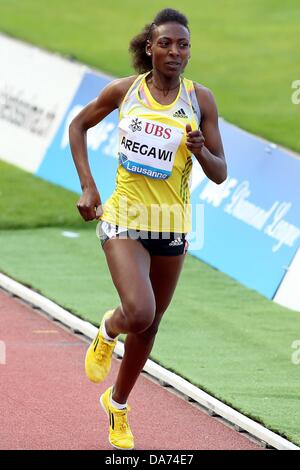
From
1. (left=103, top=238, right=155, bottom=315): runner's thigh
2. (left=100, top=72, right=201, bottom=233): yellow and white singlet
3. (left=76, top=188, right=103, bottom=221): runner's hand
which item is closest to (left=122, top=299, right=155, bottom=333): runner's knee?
(left=103, top=238, right=155, bottom=315): runner's thigh

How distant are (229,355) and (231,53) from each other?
43.5 ft

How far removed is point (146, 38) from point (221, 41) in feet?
52.4

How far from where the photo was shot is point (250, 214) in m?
12.1

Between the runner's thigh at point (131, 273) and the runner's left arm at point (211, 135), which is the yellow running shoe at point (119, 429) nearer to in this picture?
the runner's thigh at point (131, 273)

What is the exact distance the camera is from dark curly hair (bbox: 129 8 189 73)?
23.5 ft

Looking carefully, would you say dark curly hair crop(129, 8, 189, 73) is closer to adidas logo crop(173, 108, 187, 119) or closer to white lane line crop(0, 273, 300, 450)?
adidas logo crop(173, 108, 187, 119)

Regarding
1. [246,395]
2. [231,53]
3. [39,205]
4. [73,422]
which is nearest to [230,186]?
[39,205]

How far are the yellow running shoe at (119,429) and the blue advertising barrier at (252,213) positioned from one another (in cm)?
429

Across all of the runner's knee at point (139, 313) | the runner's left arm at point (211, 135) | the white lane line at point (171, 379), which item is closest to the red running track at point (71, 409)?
the white lane line at point (171, 379)

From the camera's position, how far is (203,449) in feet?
24.5

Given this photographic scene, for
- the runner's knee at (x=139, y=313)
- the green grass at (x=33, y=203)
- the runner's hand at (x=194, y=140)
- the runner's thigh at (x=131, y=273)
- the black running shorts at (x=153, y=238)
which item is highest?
the runner's hand at (x=194, y=140)

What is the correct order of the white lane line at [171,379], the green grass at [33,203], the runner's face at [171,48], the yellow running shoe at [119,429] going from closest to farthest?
the runner's face at [171,48] < the yellow running shoe at [119,429] < the white lane line at [171,379] < the green grass at [33,203]

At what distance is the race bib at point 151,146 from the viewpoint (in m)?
7.09
